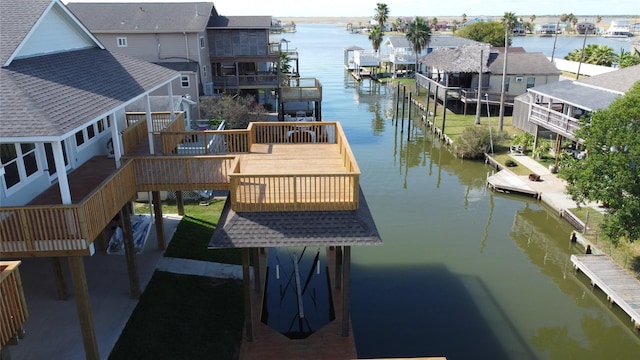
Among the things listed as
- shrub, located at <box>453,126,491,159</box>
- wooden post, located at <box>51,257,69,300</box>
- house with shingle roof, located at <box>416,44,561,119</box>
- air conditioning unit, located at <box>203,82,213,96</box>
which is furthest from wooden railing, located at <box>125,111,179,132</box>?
house with shingle roof, located at <box>416,44,561,119</box>

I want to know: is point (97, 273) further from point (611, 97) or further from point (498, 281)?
point (611, 97)

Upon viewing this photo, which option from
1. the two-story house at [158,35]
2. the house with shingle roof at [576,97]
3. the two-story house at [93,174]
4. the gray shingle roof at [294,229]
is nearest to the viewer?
the two-story house at [93,174]

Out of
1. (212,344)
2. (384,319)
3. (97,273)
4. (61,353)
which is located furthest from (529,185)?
(61,353)

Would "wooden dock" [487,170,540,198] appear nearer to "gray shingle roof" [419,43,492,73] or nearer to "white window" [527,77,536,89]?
"gray shingle roof" [419,43,492,73]

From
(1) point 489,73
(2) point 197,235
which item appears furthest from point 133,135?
(1) point 489,73

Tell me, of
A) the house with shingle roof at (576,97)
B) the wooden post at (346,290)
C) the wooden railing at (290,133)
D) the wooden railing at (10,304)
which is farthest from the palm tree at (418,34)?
the wooden railing at (10,304)

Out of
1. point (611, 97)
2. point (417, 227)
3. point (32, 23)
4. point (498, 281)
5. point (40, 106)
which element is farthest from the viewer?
point (611, 97)

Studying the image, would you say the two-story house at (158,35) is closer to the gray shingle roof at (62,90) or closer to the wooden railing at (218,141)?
the wooden railing at (218,141)
